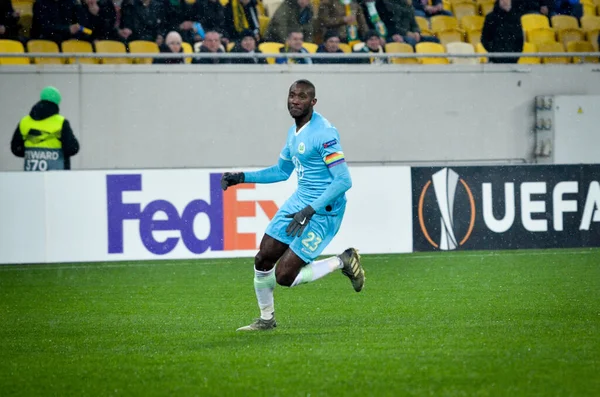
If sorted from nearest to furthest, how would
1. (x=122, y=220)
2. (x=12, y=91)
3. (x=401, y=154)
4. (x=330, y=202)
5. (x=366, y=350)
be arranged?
(x=366, y=350)
(x=330, y=202)
(x=122, y=220)
(x=12, y=91)
(x=401, y=154)

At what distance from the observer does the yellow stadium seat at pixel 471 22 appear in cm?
1988

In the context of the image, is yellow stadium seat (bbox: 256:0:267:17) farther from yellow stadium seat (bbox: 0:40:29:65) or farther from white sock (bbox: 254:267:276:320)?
white sock (bbox: 254:267:276:320)

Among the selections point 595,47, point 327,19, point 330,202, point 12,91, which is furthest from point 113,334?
point 595,47

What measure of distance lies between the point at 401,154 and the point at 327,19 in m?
2.68

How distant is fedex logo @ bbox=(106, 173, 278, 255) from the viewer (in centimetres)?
1370

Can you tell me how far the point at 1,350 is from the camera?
7.17 m

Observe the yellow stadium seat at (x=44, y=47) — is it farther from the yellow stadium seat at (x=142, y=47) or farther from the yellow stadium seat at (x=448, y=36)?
the yellow stadium seat at (x=448, y=36)

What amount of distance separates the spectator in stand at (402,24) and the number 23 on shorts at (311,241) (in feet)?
36.3

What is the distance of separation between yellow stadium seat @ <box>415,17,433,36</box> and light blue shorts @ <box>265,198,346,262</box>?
11938mm

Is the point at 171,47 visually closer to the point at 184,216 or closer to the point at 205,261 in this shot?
the point at 184,216

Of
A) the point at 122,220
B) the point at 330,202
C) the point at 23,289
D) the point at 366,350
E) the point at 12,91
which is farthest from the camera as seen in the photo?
the point at 12,91

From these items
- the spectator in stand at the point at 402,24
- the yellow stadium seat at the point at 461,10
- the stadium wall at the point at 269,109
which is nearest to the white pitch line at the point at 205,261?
the stadium wall at the point at 269,109

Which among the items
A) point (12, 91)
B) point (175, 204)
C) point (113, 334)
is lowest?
point (113, 334)

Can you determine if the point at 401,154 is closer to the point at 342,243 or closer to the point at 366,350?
the point at 342,243
